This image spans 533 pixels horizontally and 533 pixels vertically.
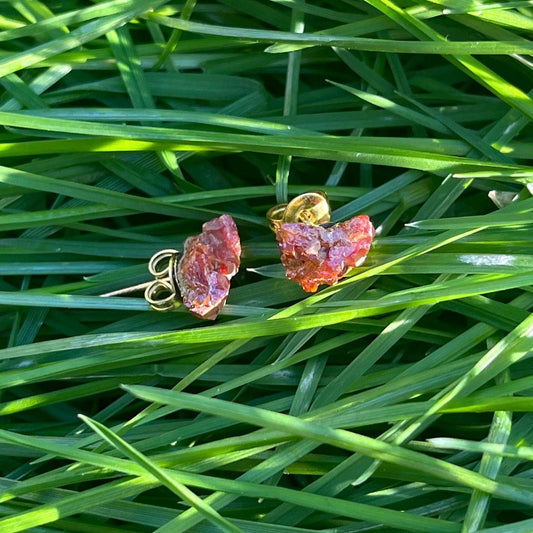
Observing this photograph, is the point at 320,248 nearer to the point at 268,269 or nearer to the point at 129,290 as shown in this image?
the point at 268,269

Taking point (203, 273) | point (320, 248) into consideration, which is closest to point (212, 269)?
point (203, 273)

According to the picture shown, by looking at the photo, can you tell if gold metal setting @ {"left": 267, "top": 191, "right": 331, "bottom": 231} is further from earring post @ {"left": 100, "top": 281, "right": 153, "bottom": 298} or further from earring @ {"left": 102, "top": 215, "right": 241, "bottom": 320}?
earring post @ {"left": 100, "top": 281, "right": 153, "bottom": 298}

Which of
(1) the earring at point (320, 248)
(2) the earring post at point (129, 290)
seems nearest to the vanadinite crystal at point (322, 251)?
(1) the earring at point (320, 248)

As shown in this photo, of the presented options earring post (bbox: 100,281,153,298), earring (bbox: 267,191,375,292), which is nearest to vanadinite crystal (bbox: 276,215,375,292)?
earring (bbox: 267,191,375,292)

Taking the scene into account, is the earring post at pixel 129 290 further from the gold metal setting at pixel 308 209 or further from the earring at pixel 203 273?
the gold metal setting at pixel 308 209

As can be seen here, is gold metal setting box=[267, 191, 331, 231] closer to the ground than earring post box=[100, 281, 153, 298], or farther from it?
farther from it

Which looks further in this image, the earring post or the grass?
the earring post

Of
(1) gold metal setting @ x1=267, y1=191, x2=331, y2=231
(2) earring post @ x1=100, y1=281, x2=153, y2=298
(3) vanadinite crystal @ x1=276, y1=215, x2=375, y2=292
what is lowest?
(3) vanadinite crystal @ x1=276, y1=215, x2=375, y2=292
